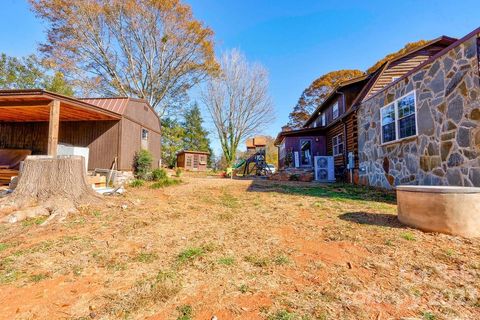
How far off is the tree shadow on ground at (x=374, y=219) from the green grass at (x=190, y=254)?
2922 millimetres

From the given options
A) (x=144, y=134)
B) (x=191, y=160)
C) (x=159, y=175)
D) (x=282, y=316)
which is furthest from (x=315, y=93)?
(x=282, y=316)

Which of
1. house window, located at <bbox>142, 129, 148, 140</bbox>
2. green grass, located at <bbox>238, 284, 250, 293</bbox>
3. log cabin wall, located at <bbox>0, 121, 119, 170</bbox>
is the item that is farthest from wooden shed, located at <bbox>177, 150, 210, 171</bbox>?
green grass, located at <bbox>238, 284, 250, 293</bbox>

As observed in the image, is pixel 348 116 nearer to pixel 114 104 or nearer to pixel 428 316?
pixel 428 316

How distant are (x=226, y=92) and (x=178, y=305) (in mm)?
21978

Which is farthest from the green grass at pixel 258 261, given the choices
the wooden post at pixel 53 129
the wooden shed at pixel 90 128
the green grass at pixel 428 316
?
the wooden shed at pixel 90 128

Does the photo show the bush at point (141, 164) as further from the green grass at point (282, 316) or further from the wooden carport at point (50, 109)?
the green grass at point (282, 316)

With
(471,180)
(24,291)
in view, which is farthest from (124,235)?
(471,180)

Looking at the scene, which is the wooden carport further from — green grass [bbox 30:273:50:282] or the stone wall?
the stone wall

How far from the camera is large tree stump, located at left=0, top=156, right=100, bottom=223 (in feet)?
15.7

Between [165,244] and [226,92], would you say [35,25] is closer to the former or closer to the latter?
[226,92]

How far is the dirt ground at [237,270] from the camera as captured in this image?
1.82m

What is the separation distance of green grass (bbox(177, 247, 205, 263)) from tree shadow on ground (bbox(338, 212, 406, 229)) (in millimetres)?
2922

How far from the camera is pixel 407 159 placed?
277 inches

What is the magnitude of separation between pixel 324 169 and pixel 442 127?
22.3 ft
